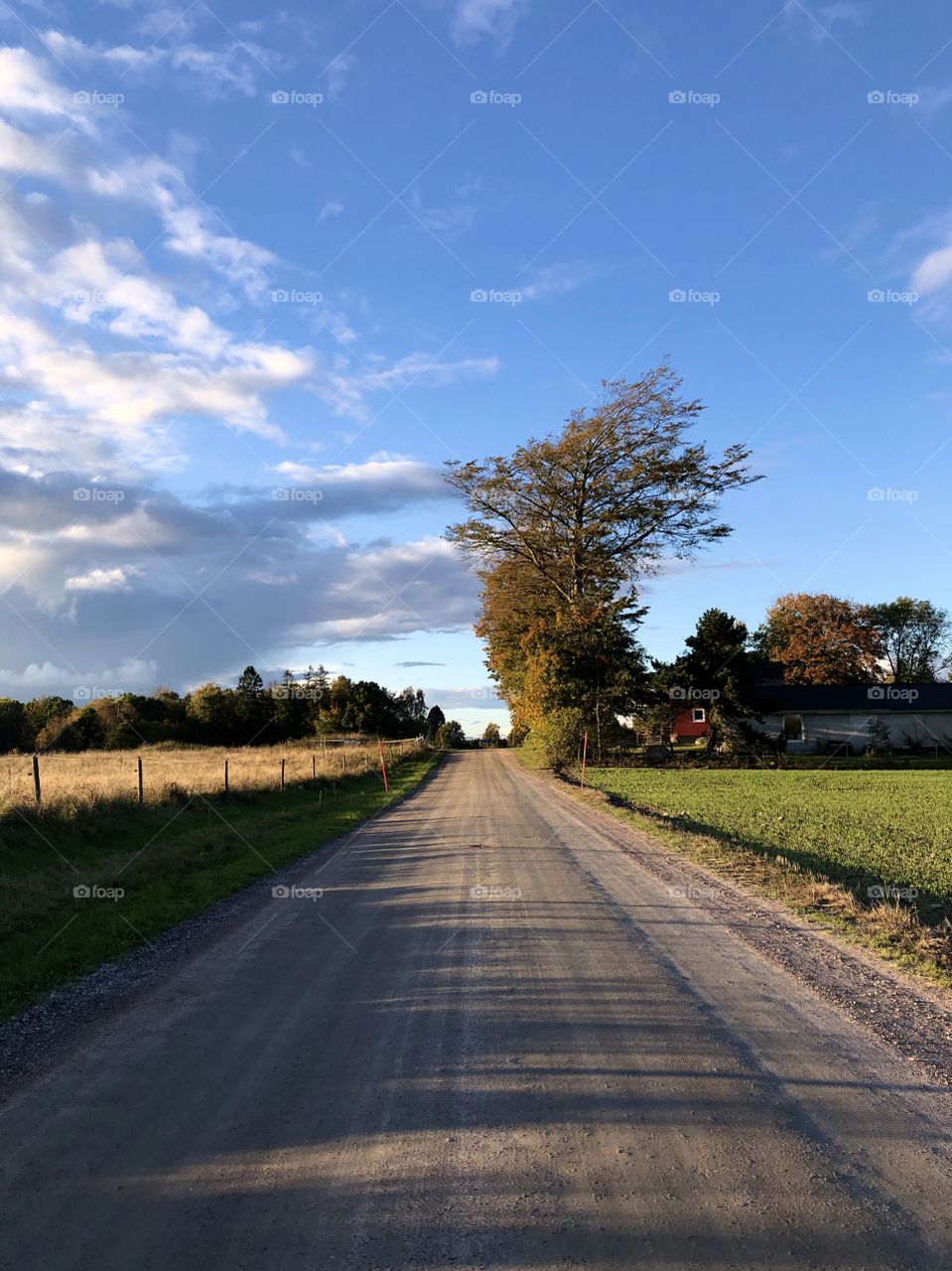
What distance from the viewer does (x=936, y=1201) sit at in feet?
11.6

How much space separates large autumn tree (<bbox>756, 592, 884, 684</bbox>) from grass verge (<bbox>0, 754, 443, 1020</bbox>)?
59474 millimetres

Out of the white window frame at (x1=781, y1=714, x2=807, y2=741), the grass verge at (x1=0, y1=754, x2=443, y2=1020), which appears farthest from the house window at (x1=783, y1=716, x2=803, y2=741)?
the grass verge at (x1=0, y1=754, x2=443, y2=1020)

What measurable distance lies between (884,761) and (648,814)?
112ft

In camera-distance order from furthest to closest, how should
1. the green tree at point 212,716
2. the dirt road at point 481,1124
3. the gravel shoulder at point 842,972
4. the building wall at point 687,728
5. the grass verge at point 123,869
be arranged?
the green tree at point 212,716 → the building wall at point 687,728 → the grass verge at point 123,869 → the gravel shoulder at point 842,972 → the dirt road at point 481,1124

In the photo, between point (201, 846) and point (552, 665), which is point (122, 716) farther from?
point (201, 846)

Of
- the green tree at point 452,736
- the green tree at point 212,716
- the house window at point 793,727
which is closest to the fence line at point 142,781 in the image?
the house window at point 793,727

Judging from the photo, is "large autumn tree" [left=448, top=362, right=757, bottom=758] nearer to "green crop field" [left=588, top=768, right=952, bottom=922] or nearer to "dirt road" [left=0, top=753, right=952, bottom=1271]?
"green crop field" [left=588, top=768, right=952, bottom=922]

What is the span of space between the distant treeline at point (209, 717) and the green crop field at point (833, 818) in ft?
A: 85.4

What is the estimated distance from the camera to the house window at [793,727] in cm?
5729

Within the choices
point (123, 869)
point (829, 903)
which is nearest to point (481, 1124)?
point (829, 903)

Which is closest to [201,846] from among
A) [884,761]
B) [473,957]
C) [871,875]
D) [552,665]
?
[473,957]

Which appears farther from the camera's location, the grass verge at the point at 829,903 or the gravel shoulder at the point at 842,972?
the grass verge at the point at 829,903

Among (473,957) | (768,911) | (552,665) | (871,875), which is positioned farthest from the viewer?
(552,665)

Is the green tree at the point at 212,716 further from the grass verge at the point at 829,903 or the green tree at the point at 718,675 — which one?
the grass verge at the point at 829,903
